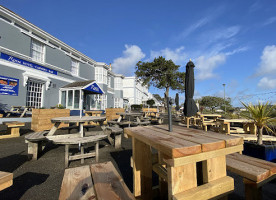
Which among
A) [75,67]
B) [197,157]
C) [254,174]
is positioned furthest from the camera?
[75,67]

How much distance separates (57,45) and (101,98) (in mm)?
7787

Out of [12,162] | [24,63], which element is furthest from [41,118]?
[24,63]

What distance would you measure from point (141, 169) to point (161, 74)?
20.2 metres

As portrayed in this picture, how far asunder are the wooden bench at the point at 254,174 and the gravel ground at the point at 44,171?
752 millimetres

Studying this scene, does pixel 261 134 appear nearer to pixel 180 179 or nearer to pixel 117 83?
pixel 180 179

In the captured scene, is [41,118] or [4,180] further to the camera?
[41,118]

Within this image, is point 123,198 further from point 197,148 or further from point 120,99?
point 120,99

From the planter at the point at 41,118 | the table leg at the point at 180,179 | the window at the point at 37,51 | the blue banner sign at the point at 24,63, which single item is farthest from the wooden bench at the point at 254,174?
the window at the point at 37,51

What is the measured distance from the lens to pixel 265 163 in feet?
5.16

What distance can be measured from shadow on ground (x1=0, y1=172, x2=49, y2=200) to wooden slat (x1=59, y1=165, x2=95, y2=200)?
127cm

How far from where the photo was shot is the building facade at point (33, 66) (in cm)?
881

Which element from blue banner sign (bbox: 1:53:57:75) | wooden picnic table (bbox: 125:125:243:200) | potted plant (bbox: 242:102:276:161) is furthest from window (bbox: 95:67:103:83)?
wooden picnic table (bbox: 125:125:243:200)

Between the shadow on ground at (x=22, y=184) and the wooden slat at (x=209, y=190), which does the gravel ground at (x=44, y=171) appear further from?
the wooden slat at (x=209, y=190)

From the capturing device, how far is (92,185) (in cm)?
133
